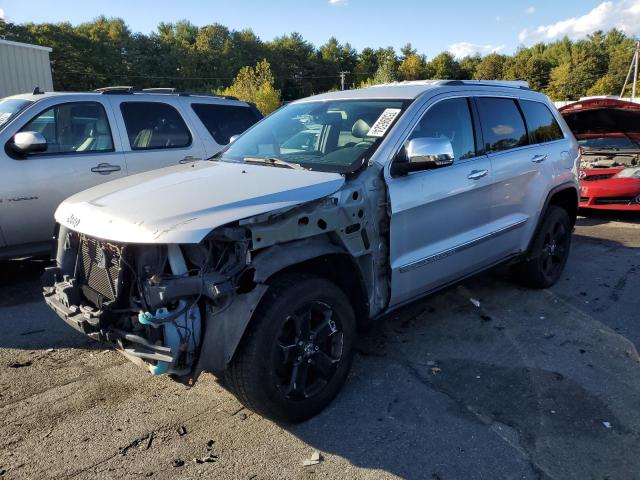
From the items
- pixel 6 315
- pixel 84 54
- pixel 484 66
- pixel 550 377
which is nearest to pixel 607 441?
pixel 550 377

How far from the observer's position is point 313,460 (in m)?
2.68

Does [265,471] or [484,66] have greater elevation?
[484,66]

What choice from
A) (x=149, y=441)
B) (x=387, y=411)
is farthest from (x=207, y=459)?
(x=387, y=411)

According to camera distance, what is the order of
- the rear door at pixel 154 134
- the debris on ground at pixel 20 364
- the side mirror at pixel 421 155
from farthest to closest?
the rear door at pixel 154 134
the debris on ground at pixel 20 364
the side mirror at pixel 421 155

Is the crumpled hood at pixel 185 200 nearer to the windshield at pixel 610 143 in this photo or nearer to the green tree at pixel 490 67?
the windshield at pixel 610 143

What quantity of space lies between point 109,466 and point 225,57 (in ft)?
340

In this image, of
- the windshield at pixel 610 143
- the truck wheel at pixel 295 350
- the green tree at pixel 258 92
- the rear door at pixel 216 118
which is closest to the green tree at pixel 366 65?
the green tree at pixel 258 92

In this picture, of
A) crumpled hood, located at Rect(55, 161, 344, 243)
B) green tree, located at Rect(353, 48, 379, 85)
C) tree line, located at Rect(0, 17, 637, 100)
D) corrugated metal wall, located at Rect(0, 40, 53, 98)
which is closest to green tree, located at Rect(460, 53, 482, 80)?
tree line, located at Rect(0, 17, 637, 100)

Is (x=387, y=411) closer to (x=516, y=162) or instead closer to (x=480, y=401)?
(x=480, y=401)

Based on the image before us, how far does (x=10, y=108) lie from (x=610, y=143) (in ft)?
30.4

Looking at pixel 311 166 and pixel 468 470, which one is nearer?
pixel 468 470

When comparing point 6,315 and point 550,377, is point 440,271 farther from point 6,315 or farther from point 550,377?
point 6,315

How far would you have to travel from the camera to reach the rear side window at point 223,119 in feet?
21.5

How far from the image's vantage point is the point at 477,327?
170 inches
